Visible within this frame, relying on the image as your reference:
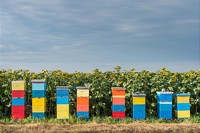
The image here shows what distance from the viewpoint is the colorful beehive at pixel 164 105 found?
10.1 meters

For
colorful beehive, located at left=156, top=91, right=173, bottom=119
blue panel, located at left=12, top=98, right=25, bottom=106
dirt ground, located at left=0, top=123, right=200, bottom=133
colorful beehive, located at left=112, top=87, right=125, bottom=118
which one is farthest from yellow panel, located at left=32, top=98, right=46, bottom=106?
colorful beehive, located at left=156, top=91, right=173, bottom=119

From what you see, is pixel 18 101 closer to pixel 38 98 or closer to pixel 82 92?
pixel 38 98

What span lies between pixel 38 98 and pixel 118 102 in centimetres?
236

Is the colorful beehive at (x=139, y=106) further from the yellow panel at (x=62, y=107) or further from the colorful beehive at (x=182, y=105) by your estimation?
the yellow panel at (x=62, y=107)

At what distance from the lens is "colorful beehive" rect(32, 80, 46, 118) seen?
9.80 m

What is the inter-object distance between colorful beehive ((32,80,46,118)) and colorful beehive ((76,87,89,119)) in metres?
1.01

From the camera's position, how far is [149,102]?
10734 mm

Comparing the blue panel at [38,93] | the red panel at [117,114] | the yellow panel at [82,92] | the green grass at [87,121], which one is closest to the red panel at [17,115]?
the green grass at [87,121]

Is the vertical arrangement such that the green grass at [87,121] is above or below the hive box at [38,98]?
below

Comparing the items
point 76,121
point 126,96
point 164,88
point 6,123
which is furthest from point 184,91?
point 6,123

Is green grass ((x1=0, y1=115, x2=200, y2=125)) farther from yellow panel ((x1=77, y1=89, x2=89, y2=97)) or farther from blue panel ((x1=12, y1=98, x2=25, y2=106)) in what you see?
yellow panel ((x1=77, y1=89, x2=89, y2=97))

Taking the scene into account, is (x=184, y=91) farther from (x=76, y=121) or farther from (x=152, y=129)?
(x=76, y=121)

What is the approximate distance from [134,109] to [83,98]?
1.57 metres

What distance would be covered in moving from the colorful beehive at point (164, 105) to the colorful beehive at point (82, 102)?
7.21ft
